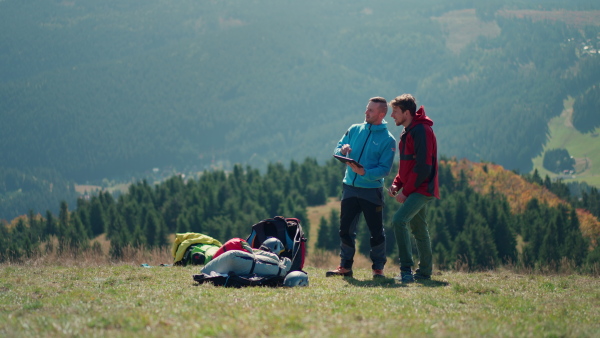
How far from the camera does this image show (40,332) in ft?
24.5

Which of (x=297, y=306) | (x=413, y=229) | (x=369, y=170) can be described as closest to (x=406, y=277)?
(x=413, y=229)

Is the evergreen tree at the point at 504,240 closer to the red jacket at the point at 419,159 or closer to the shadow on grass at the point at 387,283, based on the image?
the shadow on grass at the point at 387,283

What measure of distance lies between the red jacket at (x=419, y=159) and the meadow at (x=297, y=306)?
1.76 metres

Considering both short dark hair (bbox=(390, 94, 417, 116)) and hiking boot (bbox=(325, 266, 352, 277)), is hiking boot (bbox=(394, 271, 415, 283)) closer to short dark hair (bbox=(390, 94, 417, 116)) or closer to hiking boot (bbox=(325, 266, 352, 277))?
hiking boot (bbox=(325, 266, 352, 277))

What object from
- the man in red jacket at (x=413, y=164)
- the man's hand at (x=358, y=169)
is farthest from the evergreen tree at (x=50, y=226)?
the man in red jacket at (x=413, y=164)

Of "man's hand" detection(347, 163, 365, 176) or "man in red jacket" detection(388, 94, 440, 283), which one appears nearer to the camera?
"man in red jacket" detection(388, 94, 440, 283)

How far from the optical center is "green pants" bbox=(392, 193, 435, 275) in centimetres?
1197

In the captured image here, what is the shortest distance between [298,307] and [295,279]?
2885mm

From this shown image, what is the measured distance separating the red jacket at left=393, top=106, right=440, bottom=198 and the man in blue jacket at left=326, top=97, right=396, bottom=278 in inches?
13.0

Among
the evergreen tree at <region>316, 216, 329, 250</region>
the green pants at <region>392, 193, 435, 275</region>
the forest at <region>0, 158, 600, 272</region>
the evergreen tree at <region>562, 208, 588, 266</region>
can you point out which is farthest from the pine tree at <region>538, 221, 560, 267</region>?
the green pants at <region>392, 193, 435, 275</region>

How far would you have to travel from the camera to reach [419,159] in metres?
11.9

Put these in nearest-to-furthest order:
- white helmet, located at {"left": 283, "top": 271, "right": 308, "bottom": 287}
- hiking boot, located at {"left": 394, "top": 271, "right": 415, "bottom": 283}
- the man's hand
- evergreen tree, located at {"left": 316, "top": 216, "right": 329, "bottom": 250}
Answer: white helmet, located at {"left": 283, "top": 271, "right": 308, "bottom": 287}
the man's hand
hiking boot, located at {"left": 394, "top": 271, "right": 415, "bottom": 283}
evergreen tree, located at {"left": 316, "top": 216, "right": 329, "bottom": 250}

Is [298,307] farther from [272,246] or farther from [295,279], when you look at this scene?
[272,246]

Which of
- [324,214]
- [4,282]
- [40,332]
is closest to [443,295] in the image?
[40,332]
